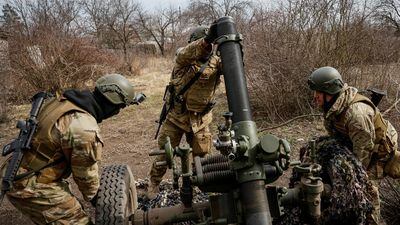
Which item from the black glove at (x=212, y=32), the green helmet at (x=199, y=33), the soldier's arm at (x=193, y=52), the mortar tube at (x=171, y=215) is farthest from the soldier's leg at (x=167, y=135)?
the mortar tube at (x=171, y=215)

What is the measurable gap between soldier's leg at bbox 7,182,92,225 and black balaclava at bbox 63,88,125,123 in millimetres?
650

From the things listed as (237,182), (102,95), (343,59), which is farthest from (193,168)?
(343,59)

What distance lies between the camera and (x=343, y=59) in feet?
28.8

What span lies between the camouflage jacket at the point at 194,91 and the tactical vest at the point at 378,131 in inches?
60.3

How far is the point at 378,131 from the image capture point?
160 inches

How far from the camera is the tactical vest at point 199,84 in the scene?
486cm

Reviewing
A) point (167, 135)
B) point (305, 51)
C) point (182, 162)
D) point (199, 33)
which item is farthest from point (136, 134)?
point (182, 162)

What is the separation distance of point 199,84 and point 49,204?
2.25m

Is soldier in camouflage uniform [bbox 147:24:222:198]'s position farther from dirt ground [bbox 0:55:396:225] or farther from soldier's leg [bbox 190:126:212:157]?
dirt ground [bbox 0:55:396:225]

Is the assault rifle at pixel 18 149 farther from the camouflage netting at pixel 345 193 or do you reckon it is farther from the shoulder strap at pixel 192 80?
the camouflage netting at pixel 345 193

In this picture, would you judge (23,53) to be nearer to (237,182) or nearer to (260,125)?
(260,125)

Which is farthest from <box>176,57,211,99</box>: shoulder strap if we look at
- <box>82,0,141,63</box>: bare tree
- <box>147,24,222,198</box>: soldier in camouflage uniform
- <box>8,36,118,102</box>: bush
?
<box>82,0,141,63</box>: bare tree

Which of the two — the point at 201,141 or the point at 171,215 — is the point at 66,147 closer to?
the point at 171,215

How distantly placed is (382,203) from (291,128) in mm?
3905
